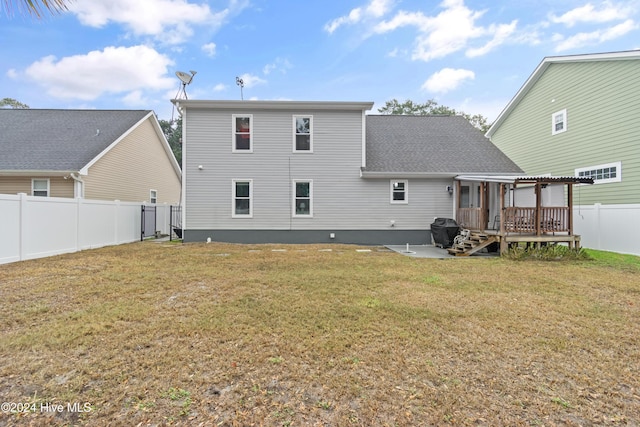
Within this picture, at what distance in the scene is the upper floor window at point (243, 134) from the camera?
11922mm

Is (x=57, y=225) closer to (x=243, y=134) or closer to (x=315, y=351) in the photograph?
(x=243, y=134)

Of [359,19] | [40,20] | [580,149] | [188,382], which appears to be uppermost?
[359,19]

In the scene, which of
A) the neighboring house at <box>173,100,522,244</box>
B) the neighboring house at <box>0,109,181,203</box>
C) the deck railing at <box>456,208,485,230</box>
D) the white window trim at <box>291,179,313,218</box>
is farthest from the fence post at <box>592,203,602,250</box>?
the neighboring house at <box>0,109,181,203</box>

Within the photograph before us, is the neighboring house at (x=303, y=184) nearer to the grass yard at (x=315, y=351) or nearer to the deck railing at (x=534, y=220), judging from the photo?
the deck railing at (x=534, y=220)

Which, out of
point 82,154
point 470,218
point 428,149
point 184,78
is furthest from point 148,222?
point 470,218

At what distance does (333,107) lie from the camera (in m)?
11.8

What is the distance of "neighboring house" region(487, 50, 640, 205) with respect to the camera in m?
9.55

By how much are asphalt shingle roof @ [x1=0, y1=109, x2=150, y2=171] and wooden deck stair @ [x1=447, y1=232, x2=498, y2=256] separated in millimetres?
14156

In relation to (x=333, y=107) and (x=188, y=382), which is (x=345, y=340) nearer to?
(x=188, y=382)

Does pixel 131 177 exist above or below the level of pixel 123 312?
above

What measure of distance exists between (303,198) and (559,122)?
34.7 ft

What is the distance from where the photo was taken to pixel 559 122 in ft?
39.7

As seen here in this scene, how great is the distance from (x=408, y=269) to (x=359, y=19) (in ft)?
36.7

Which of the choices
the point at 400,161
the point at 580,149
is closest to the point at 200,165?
the point at 400,161
